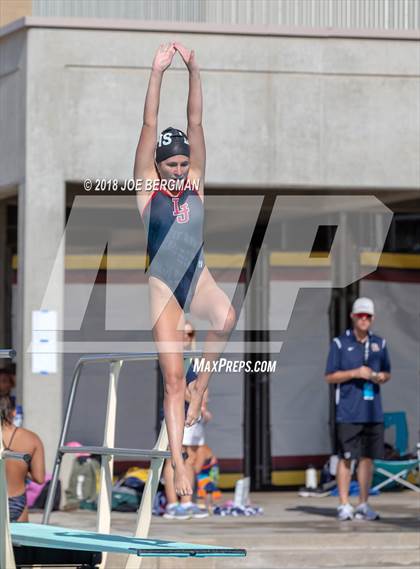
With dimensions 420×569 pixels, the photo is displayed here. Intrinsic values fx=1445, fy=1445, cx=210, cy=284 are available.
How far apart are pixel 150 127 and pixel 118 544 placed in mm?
1451

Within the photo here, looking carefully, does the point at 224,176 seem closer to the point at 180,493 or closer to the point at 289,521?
the point at 289,521

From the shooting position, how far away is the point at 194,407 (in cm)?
407

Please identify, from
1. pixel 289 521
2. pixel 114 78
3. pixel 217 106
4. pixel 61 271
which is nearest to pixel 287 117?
pixel 217 106

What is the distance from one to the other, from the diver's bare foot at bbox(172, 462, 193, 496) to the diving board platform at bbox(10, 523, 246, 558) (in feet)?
1.88

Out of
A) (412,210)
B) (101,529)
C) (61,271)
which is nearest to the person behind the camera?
(101,529)

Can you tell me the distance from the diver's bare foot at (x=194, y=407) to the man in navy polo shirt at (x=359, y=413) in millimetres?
8400

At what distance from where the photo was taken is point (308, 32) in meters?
13.2

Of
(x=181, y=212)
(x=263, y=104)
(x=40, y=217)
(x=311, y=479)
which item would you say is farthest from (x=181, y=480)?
(x=311, y=479)

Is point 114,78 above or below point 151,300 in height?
above

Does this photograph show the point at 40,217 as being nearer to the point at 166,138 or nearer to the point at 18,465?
the point at 18,465

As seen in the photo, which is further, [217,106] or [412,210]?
[412,210]

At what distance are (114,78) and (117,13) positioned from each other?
24.8 inches

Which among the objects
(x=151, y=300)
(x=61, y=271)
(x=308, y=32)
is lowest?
(x=151, y=300)

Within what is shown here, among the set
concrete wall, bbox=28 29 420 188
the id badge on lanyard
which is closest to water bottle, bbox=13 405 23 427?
concrete wall, bbox=28 29 420 188
